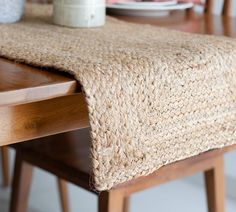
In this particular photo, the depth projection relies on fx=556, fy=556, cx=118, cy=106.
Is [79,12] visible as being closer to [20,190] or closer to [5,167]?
[20,190]

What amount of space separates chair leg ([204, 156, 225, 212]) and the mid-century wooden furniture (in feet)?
Result: 1.46

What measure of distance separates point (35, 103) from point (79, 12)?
0.38 m

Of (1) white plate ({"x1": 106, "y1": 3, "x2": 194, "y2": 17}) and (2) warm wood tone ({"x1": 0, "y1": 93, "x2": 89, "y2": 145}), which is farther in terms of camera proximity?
(1) white plate ({"x1": 106, "y1": 3, "x2": 194, "y2": 17})

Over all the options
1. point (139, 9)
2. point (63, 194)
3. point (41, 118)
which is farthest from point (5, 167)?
point (41, 118)

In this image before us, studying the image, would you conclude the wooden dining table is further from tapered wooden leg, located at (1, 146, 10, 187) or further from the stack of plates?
tapered wooden leg, located at (1, 146, 10, 187)

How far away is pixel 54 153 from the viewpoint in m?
1.16

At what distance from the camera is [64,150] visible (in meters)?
1.16

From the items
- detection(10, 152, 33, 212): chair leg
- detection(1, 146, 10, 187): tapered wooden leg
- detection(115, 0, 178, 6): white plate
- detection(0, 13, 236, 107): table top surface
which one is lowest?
detection(1, 146, 10, 187): tapered wooden leg

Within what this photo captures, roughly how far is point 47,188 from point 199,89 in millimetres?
1197

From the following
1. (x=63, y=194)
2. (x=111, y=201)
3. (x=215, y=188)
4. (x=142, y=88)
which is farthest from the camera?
(x=63, y=194)

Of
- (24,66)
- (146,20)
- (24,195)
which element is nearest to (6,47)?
(24,66)

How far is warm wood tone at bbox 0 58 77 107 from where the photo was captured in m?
0.66

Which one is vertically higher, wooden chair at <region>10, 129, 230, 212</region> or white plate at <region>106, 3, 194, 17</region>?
white plate at <region>106, 3, 194, 17</region>

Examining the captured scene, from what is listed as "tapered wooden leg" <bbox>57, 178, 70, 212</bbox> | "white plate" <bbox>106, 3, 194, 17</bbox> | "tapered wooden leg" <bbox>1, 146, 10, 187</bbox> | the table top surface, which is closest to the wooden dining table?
the table top surface
